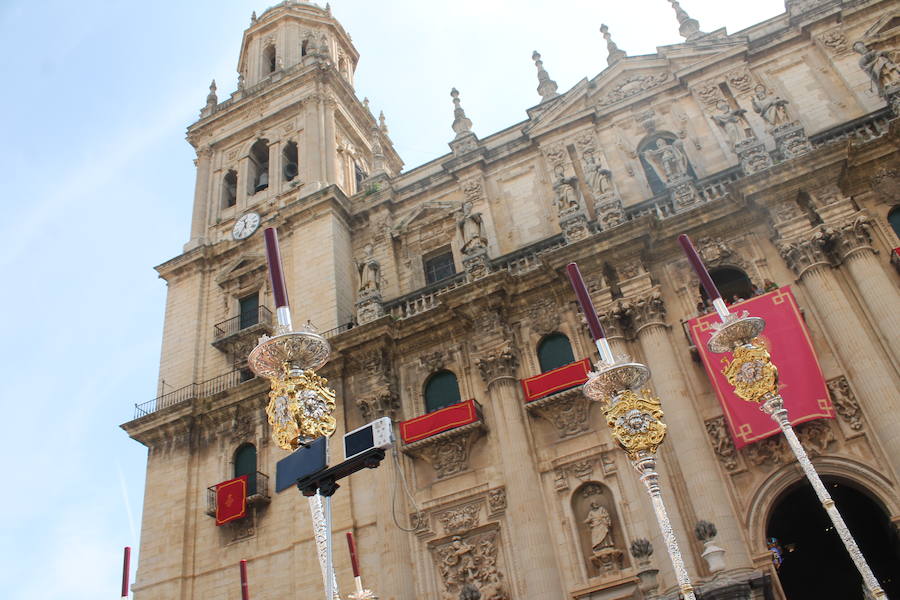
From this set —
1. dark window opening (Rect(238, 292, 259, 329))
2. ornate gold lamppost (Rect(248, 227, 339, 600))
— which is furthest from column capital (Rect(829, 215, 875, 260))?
dark window opening (Rect(238, 292, 259, 329))

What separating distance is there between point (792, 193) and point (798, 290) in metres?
2.60

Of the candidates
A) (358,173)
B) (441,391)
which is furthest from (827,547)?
(358,173)

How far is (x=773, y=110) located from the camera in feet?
67.3

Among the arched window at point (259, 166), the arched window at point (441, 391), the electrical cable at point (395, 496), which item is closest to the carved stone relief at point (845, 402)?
the arched window at point (441, 391)

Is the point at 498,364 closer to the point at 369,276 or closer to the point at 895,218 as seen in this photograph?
the point at 369,276

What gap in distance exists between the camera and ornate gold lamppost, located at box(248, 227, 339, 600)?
25.3 feet

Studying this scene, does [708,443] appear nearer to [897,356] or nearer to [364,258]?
[897,356]

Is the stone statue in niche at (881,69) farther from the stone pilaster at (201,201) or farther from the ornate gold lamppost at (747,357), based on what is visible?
the stone pilaster at (201,201)

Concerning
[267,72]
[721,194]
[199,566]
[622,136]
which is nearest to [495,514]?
[199,566]

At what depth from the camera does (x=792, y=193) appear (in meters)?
18.8

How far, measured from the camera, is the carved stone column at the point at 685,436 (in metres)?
15.8

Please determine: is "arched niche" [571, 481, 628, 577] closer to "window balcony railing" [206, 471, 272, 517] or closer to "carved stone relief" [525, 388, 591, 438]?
"carved stone relief" [525, 388, 591, 438]

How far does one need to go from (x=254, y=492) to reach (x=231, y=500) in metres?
0.72

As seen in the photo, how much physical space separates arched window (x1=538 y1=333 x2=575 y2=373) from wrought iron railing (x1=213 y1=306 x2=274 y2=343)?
9.74 meters
